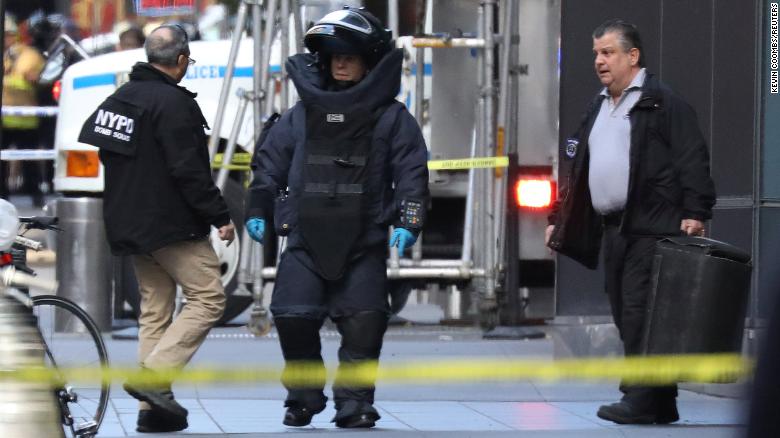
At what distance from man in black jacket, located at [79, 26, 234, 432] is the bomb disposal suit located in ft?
1.10

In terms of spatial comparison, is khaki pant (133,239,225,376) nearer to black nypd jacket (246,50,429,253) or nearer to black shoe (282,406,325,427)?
black nypd jacket (246,50,429,253)

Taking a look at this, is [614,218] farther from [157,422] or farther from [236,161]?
[236,161]

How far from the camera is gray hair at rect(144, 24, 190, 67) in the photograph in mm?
7402

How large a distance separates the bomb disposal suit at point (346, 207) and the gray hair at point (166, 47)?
0.56 metres

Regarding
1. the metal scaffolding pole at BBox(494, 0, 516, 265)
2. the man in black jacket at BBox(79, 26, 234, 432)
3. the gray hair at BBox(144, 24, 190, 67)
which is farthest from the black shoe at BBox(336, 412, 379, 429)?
the metal scaffolding pole at BBox(494, 0, 516, 265)

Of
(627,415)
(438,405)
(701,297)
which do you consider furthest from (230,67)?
(701,297)

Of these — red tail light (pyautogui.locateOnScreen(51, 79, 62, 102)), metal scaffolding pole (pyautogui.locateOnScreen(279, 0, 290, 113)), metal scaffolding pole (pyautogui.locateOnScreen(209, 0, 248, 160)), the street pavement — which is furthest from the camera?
red tail light (pyautogui.locateOnScreen(51, 79, 62, 102))

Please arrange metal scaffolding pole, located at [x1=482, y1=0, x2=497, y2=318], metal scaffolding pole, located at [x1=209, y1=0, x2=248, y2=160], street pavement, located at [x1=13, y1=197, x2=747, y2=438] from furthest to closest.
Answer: metal scaffolding pole, located at [x1=482, y1=0, x2=497, y2=318] → metal scaffolding pole, located at [x1=209, y1=0, x2=248, y2=160] → street pavement, located at [x1=13, y1=197, x2=747, y2=438]

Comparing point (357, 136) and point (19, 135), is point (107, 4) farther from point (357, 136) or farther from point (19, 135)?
point (357, 136)

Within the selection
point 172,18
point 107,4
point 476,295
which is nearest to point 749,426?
point 476,295

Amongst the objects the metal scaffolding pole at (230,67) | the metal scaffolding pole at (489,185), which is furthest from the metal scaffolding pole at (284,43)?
the metal scaffolding pole at (489,185)

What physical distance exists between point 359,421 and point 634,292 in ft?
4.40

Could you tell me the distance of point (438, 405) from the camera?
8406 millimetres

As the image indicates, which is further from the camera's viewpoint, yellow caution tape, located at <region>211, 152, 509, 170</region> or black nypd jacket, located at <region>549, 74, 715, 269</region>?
yellow caution tape, located at <region>211, 152, 509, 170</region>
